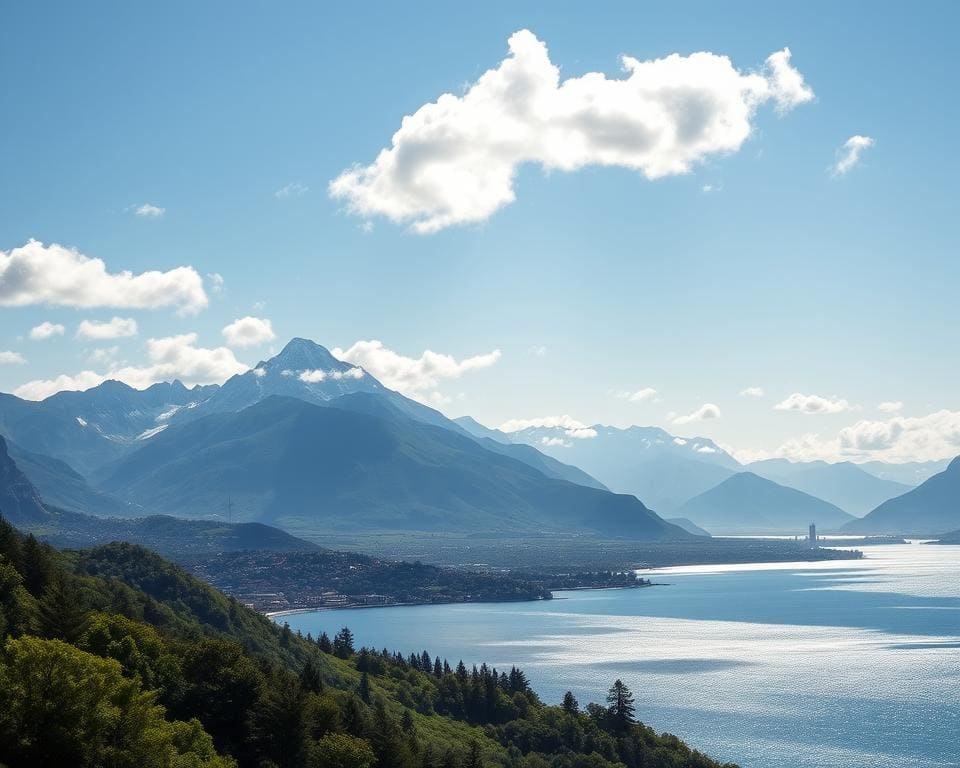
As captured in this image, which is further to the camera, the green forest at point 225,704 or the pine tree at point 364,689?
the pine tree at point 364,689

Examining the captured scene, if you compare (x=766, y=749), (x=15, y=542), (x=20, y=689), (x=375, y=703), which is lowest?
(x=766, y=749)

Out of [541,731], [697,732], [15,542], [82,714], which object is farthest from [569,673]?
[82,714]

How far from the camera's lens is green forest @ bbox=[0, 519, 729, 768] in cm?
4888

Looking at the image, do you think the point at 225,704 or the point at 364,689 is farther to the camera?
the point at 364,689

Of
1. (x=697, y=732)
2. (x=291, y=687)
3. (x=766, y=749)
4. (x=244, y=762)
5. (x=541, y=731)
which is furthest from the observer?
(x=697, y=732)

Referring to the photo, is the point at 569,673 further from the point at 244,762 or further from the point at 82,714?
the point at 82,714

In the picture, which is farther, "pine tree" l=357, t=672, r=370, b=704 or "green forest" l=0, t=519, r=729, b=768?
"pine tree" l=357, t=672, r=370, b=704

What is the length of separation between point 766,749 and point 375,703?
149 feet

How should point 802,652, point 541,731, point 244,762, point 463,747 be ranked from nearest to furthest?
point 244,762 < point 463,747 < point 541,731 < point 802,652

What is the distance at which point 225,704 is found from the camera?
69438 mm

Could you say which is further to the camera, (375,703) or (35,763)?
(375,703)

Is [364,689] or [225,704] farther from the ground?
[225,704]

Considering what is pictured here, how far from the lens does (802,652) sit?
7598 inches

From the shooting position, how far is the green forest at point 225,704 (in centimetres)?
4888
